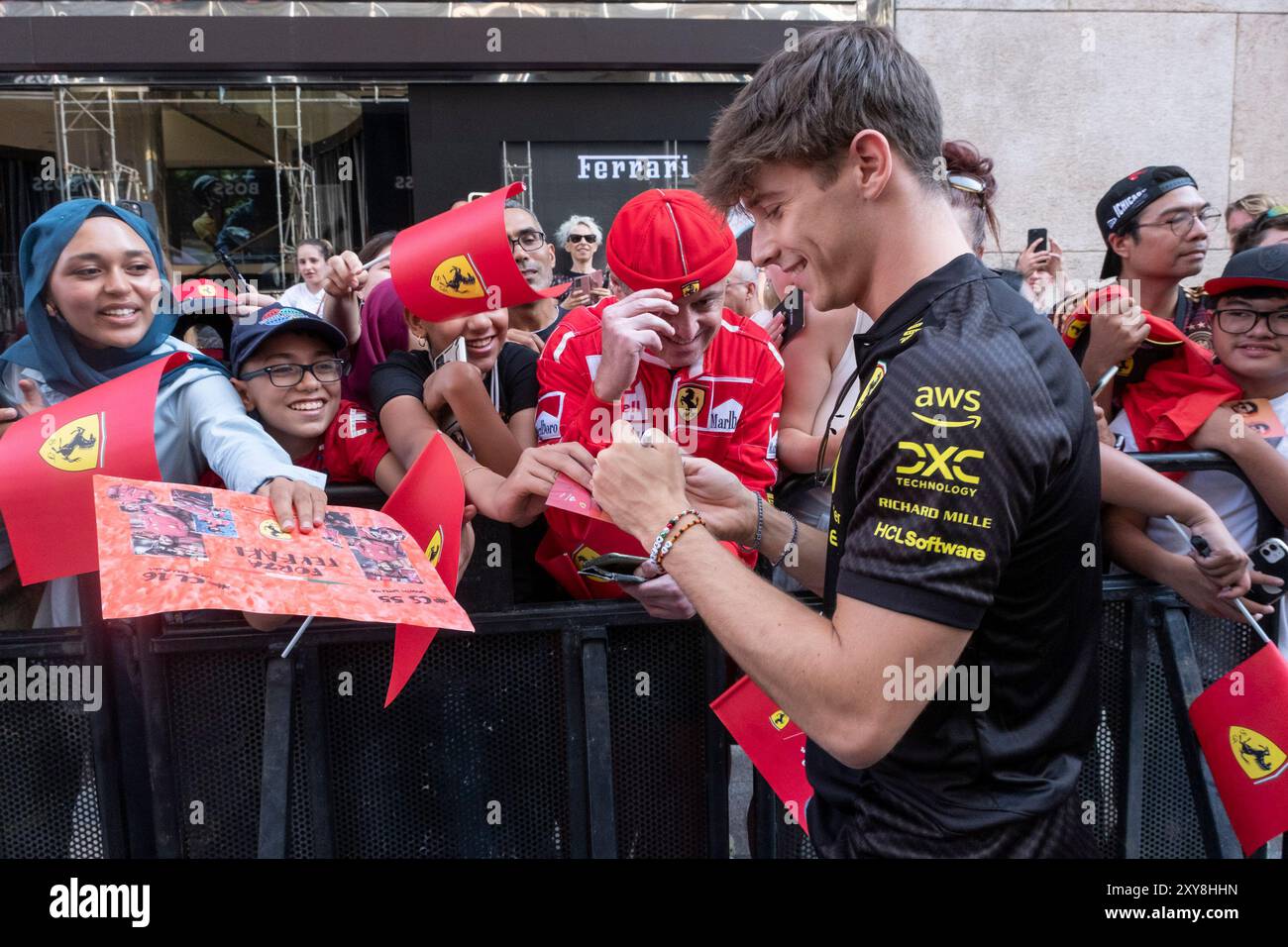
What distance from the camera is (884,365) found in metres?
1.62

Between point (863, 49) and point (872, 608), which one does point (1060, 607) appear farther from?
point (863, 49)

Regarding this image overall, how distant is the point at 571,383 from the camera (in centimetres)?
290

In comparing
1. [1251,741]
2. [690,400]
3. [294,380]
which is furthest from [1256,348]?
[294,380]

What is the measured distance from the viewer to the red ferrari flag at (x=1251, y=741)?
7.98 ft

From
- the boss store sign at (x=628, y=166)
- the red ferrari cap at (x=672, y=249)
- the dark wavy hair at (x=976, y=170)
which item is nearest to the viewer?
the red ferrari cap at (x=672, y=249)

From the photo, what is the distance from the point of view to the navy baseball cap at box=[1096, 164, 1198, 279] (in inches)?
141

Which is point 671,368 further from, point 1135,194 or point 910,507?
point 1135,194

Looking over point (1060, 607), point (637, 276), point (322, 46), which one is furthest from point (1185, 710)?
point (322, 46)

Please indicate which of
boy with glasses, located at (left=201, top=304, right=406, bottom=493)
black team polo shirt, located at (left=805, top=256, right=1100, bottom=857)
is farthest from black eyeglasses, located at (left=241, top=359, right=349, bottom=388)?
black team polo shirt, located at (left=805, top=256, right=1100, bottom=857)

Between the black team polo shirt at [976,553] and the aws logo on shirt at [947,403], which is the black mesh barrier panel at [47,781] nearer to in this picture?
the black team polo shirt at [976,553]

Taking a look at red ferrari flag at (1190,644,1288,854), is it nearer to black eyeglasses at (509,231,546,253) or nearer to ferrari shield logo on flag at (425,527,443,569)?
ferrari shield logo on flag at (425,527,443,569)

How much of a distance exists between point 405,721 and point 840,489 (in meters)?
1.44

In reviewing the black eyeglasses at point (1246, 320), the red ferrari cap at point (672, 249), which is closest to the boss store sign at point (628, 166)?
the red ferrari cap at point (672, 249)

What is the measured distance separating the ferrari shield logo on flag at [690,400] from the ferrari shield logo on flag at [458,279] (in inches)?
23.4
